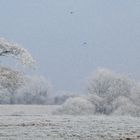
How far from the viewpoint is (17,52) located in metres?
32.3

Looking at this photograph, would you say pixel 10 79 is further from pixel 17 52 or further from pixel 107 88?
pixel 107 88

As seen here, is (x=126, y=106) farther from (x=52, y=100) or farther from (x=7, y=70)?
(x=7, y=70)

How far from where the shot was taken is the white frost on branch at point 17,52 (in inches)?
1254

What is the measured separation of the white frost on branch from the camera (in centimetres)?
3186

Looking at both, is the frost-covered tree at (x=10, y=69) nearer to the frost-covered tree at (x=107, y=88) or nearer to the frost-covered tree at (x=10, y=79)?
the frost-covered tree at (x=10, y=79)

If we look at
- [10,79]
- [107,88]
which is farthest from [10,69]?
[107,88]

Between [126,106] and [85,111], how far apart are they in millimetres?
7089

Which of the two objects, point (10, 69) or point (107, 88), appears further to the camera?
point (107, 88)

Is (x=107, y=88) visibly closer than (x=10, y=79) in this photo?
No

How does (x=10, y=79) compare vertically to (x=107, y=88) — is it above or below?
below

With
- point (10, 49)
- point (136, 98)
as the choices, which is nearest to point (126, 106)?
point (136, 98)

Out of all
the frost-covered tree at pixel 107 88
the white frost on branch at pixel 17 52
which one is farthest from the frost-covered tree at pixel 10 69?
the frost-covered tree at pixel 107 88

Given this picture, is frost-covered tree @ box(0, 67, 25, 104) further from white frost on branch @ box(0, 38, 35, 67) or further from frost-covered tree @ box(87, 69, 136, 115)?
frost-covered tree @ box(87, 69, 136, 115)

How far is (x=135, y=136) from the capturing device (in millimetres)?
19938
